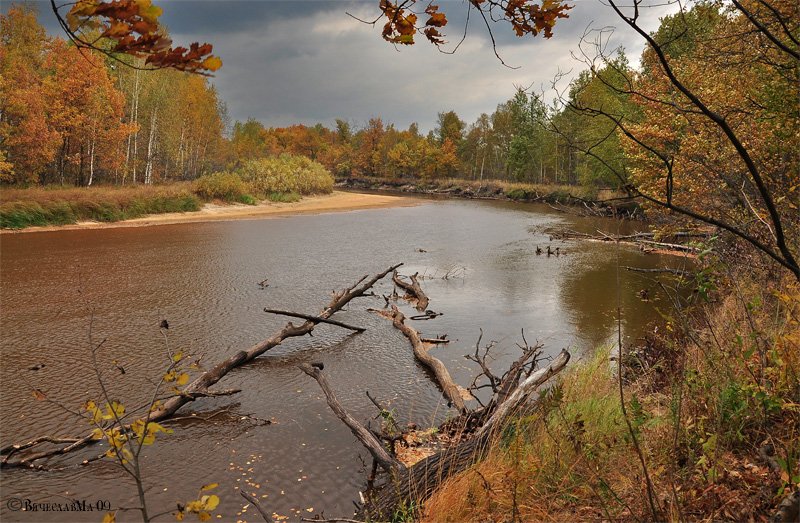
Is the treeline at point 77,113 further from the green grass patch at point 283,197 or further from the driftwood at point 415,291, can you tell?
the driftwood at point 415,291

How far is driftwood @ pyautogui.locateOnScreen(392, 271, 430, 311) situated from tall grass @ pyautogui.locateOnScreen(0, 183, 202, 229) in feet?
55.0

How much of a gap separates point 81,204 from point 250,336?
18384 mm

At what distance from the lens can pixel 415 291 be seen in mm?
11953

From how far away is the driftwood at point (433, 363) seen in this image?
245 inches

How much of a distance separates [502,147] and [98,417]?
67.3 meters

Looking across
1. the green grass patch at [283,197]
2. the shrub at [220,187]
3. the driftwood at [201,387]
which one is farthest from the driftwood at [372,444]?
the green grass patch at [283,197]

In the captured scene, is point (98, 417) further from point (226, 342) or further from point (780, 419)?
point (226, 342)

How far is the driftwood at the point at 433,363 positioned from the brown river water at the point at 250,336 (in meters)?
0.17

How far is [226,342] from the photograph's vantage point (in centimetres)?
851

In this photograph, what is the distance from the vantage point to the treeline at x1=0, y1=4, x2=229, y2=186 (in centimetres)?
2455

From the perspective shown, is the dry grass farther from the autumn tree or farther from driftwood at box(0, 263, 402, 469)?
the autumn tree

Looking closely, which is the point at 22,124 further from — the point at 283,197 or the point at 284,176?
the point at 284,176

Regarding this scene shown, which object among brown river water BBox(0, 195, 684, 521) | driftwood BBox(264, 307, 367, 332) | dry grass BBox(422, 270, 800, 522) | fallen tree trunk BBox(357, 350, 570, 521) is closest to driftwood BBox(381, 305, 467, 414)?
brown river water BBox(0, 195, 684, 521)

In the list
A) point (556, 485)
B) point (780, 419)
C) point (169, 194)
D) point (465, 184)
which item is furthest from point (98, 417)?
point (465, 184)
